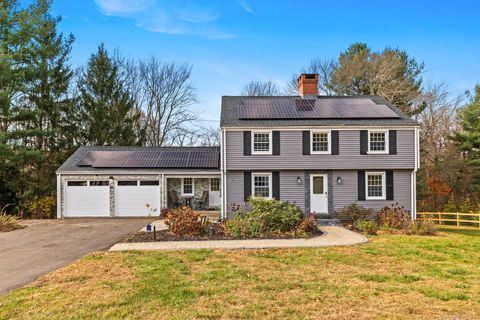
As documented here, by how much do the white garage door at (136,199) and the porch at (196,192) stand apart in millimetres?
1179

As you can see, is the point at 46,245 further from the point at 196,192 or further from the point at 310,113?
the point at 310,113

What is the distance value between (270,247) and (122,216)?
39.0ft

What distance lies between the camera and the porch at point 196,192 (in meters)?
20.3

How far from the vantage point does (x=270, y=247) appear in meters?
9.84

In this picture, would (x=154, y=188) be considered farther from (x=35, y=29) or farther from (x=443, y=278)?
(x=443, y=278)

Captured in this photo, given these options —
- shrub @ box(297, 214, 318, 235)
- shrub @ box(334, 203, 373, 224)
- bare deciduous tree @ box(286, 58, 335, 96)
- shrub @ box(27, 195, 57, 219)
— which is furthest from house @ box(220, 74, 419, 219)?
bare deciduous tree @ box(286, 58, 335, 96)

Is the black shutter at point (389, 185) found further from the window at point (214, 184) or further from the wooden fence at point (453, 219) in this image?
the window at point (214, 184)

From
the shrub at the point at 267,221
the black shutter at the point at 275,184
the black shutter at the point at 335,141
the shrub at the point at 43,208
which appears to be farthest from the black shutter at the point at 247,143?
the shrub at the point at 43,208

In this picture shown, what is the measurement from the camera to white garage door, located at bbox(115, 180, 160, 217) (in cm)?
1914

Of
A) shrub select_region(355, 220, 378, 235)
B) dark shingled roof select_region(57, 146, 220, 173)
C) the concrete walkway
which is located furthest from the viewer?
dark shingled roof select_region(57, 146, 220, 173)

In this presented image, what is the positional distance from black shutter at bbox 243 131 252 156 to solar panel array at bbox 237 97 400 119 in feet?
3.19

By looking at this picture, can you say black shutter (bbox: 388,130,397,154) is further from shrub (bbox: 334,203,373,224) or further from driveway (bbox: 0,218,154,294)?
driveway (bbox: 0,218,154,294)

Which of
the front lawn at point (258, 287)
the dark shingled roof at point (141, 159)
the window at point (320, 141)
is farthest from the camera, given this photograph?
the dark shingled roof at point (141, 159)

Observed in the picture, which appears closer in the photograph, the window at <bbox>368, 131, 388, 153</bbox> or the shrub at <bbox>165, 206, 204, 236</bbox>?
the shrub at <bbox>165, 206, 204, 236</bbox>
